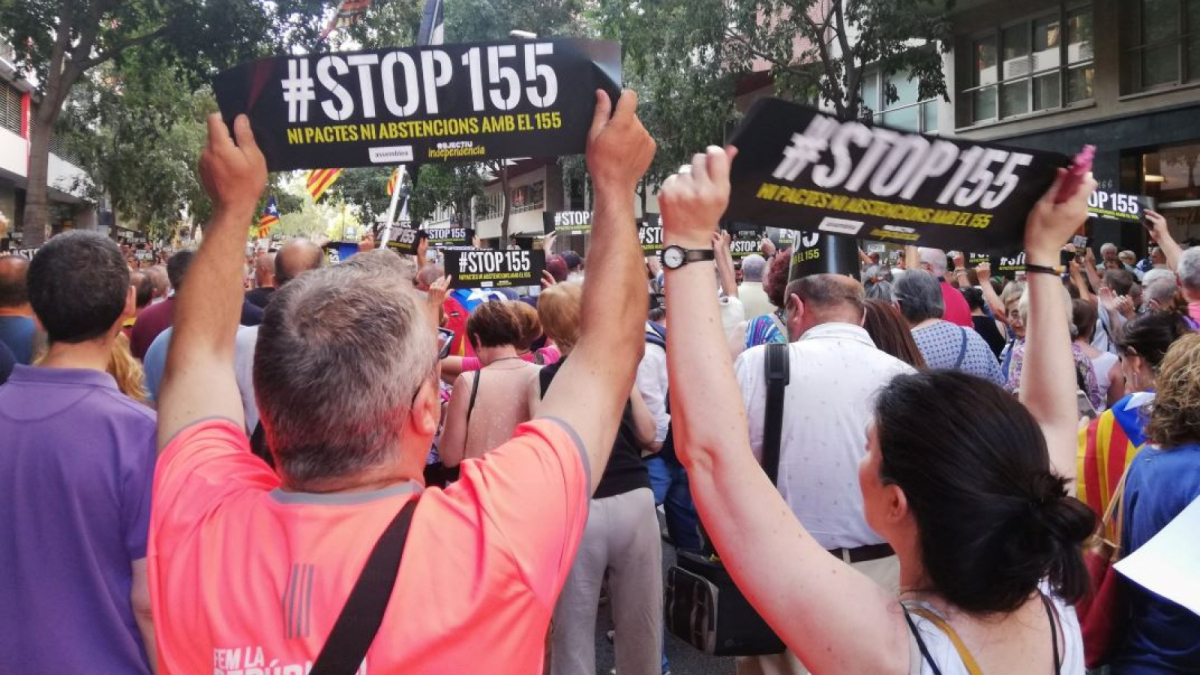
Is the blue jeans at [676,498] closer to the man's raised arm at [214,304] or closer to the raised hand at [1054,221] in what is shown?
the raised hand at [1054,221]

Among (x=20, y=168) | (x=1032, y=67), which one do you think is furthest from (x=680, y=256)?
(x=20, y=168)

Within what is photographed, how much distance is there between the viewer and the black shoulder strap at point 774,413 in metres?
3.36

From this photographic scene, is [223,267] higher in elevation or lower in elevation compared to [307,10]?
lower

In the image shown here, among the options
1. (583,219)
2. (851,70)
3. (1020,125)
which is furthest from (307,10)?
(1020,125)

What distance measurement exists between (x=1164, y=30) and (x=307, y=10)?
1442 cm

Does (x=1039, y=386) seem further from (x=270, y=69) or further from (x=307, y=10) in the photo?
(x=307, y=10)

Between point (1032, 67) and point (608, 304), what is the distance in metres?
19.7

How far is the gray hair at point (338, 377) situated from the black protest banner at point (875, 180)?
102cm

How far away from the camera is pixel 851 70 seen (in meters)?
16.8

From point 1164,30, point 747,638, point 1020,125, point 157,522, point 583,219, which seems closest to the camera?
point 157,522

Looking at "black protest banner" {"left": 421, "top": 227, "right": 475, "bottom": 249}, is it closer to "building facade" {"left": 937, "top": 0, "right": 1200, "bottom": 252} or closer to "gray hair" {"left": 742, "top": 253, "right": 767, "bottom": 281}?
"gray hair" {"left": 742, "top": 253, "right": 767, "bottom": 281}

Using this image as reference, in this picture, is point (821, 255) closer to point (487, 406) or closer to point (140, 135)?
point (487, 406)

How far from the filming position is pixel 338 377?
60.2 inches

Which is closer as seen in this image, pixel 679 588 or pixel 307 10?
pixel 679 588
